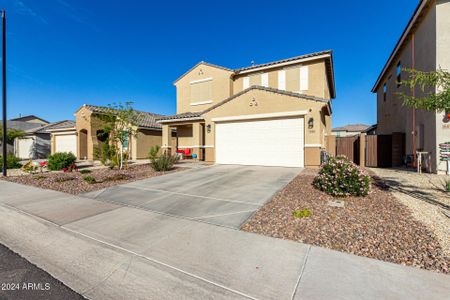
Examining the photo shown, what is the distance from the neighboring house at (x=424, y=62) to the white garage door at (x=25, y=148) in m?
36.7

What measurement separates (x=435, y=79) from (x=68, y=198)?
10710mm

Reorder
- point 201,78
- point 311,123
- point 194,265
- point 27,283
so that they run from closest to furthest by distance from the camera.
Answer: 1. point 27,283
2. point 194,265
3. point 311,123
4. point 201,78

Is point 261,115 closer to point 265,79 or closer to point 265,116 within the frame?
point 265,116

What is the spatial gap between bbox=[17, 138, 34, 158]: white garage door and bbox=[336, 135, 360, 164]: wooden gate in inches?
1358

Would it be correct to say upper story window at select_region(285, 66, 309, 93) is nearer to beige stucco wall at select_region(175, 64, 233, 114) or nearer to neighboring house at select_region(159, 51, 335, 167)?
neighboring house at select_region(159, 51, 335, 167)

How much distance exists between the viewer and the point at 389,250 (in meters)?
3.20

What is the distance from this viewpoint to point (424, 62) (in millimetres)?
11203

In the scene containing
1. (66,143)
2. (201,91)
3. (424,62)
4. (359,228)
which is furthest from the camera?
(66,143)

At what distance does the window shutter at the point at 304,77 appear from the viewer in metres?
15.3

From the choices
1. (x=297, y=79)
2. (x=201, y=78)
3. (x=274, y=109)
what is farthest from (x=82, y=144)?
(x=297, y=79)

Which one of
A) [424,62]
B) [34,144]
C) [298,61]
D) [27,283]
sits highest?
[298,61]

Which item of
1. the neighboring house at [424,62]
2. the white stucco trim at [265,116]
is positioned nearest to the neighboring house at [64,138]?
the white stucco trim at [265,116]

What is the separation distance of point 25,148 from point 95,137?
14.5m

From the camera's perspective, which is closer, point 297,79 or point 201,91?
point 297,79
